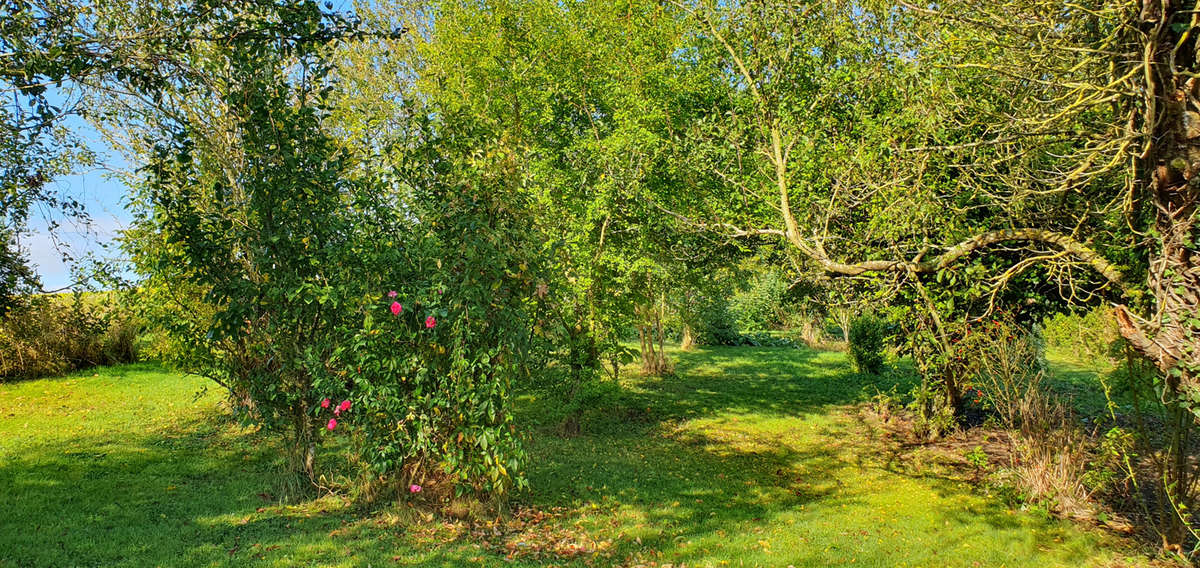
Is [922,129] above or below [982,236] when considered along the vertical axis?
above

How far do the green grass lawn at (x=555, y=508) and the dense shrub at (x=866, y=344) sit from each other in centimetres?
322

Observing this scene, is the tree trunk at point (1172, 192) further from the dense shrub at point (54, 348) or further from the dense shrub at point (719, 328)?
the dense shrub at point (719, 328)

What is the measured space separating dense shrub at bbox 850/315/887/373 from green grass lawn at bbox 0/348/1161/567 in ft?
10.6

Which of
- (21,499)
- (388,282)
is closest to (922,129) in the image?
(388,282)

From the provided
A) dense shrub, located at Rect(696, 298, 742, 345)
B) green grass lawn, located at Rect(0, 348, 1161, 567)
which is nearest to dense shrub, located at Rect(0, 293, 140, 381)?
green grass lawn, located at Rect(0, 348, 1161, 567)

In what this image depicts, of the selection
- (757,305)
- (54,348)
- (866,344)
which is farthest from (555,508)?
(757,305)

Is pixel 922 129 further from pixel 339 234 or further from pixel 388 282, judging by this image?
pixel 339 234

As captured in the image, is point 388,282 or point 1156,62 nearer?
point 1156,62

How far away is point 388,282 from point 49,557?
11.0 ft

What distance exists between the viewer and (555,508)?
723 cm

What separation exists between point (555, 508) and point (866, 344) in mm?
10423

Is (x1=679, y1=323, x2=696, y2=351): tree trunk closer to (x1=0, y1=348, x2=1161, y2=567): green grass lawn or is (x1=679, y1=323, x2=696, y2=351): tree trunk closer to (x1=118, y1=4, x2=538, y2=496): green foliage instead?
(x1=0, y1=348, x2=1161, y2=567): green grass lawn

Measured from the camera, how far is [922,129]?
6773mm

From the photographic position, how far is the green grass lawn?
570 centimetres
